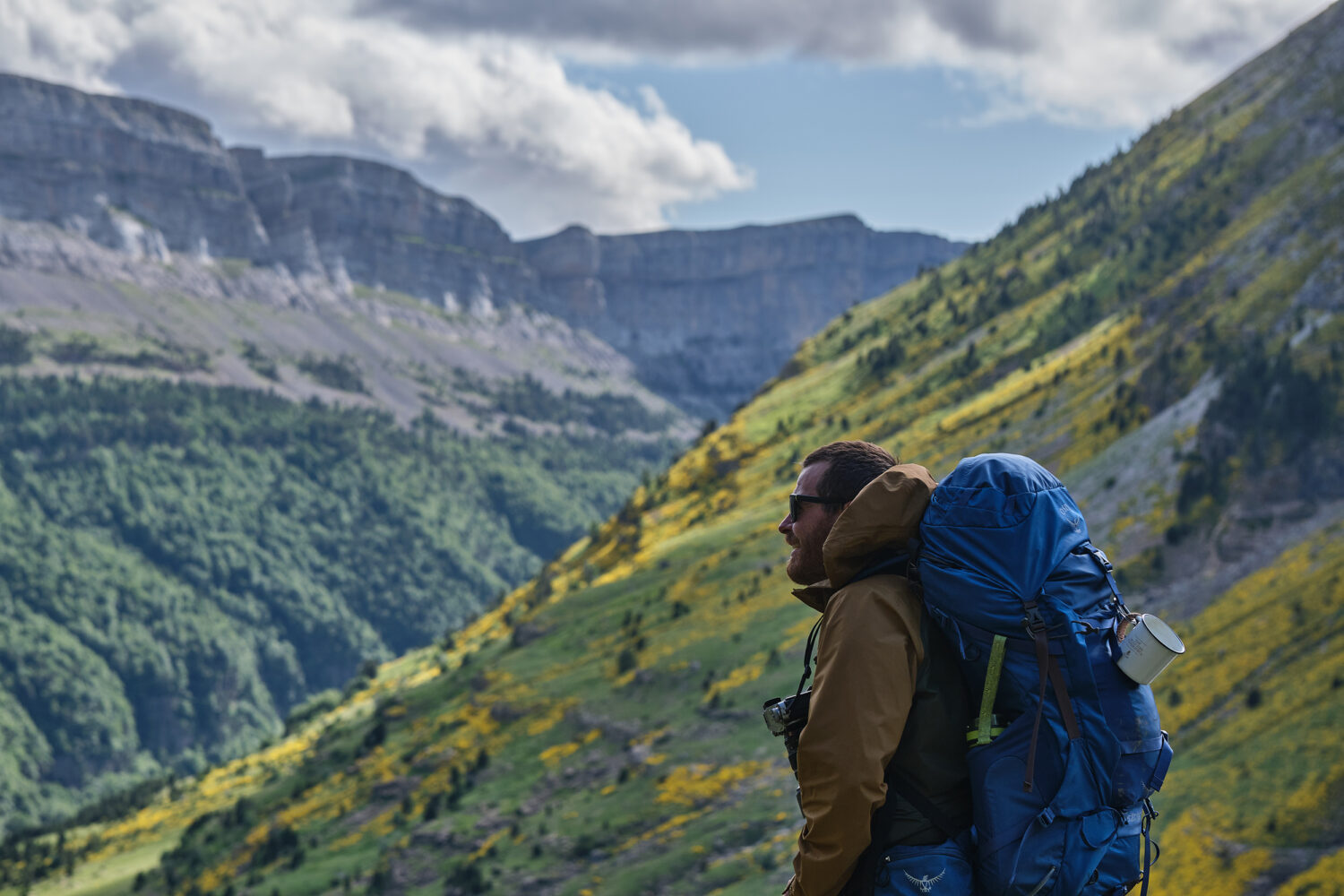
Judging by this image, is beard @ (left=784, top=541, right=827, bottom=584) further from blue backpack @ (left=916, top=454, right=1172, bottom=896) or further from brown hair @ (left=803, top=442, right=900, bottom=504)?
blue backpack @ (left=916, top=454, right=1172, bottom=896)

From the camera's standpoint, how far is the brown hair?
5.83 metres

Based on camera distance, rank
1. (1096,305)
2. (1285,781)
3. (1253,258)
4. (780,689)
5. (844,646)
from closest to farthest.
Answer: (844,646)
(1285,781)
(780,689)
(1253,258)
(1096,305)

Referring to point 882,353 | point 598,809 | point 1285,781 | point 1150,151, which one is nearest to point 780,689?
point 598,809

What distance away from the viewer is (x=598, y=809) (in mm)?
45625

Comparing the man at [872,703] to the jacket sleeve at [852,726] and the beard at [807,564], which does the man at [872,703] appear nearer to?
the jacket sleeve at [852,726]

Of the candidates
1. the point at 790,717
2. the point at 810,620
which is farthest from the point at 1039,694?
the point at 810,620

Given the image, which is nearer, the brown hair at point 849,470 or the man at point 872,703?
the man at point 872,703

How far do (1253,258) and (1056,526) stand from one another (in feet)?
234

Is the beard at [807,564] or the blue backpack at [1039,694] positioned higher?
the beard at [807,564]

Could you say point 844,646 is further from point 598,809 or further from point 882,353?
point 882,353

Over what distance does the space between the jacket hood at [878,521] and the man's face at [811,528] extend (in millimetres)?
359

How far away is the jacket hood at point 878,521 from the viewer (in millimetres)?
5383

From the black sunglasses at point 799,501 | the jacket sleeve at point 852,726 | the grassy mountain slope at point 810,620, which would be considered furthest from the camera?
the grassy mountain slope at point 810,620

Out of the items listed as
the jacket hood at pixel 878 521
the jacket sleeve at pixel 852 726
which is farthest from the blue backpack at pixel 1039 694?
the jacket sleeve at pixel 852 726
